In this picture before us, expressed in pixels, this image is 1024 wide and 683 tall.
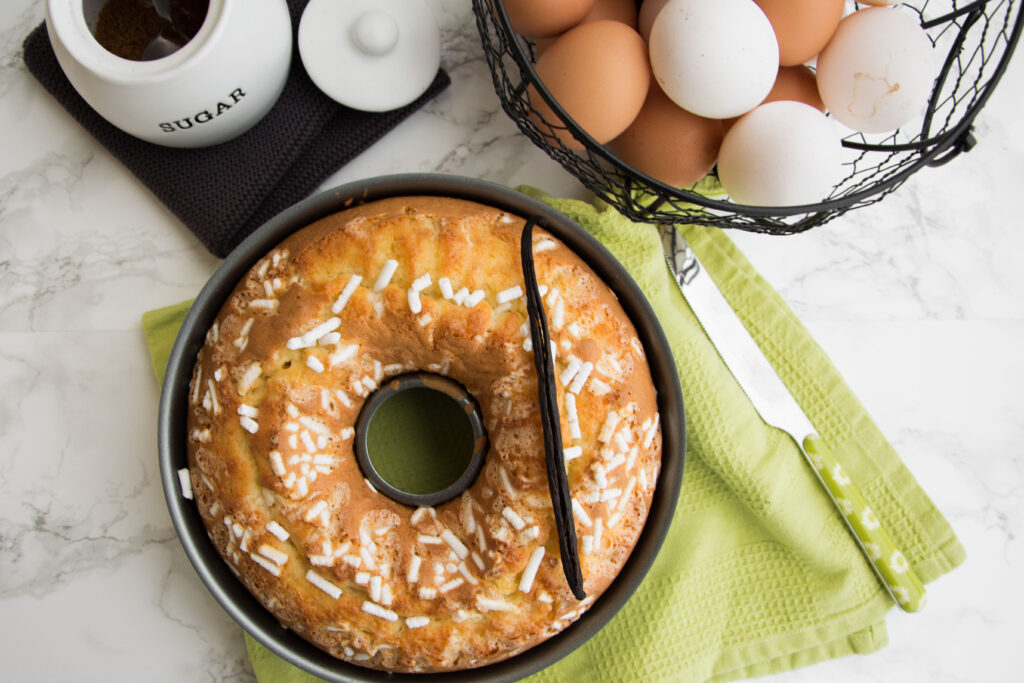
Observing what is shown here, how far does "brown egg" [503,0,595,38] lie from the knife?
0.36 m

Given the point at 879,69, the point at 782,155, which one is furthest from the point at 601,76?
the point at 879,69

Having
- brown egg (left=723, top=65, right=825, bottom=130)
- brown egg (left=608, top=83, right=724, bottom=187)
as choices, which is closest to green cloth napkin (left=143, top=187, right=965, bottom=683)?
brown egg (left=608, top=83, right=724, bottom=187)

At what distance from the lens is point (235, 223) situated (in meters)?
1.11

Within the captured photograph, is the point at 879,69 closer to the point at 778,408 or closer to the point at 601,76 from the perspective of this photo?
the point at 601,76

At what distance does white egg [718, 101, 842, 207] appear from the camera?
2.89 ft

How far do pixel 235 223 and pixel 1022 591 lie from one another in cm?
148

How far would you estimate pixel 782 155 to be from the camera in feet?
2.88

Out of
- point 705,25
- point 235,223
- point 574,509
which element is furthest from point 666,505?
point 235,223

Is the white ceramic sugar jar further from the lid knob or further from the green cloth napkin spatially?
the green cloth napkin

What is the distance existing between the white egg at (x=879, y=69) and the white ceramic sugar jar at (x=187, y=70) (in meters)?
0.76

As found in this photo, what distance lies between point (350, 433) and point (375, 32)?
569mm

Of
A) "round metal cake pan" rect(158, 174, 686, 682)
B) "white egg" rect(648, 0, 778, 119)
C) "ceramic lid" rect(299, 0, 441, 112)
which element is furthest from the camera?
"ceramic lid" rect(299, 0, 441, 112)

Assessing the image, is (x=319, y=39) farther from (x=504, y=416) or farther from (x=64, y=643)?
(x=64, y=643)

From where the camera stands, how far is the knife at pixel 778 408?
1.15 metres
